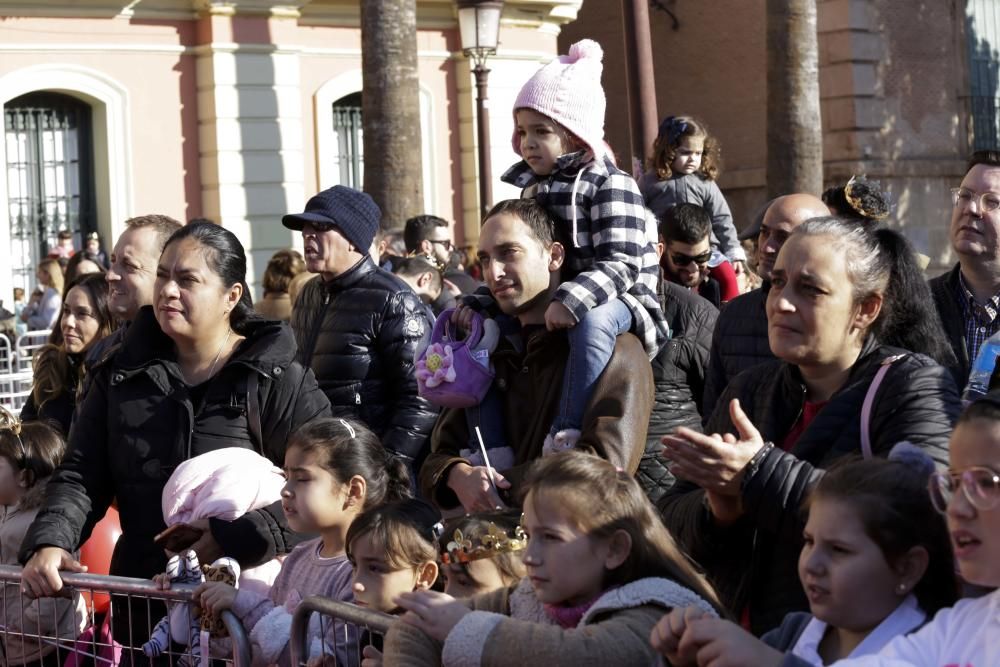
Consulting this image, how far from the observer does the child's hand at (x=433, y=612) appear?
377 cm

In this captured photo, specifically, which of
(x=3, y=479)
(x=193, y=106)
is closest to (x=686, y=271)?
(x=3, y=479)

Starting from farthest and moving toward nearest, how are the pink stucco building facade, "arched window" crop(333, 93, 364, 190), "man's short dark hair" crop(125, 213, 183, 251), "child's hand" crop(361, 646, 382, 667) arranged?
1. "arched window" crop(333, 93, 364, 190)
2. the pink stucco building facade
3. "man's short dark hair" crop(125, 213, 183, 251)
4. "child's hand" crop(361, 646, 382, 667)

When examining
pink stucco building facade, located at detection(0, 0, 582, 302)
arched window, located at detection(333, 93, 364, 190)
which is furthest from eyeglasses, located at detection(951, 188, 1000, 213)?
arched window, located at detection(333, 93, 364, 190)

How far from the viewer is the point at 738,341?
5727 mm

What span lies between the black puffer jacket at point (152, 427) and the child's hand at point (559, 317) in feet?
3.00

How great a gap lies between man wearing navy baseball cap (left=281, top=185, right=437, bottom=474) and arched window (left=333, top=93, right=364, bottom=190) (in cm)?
1592

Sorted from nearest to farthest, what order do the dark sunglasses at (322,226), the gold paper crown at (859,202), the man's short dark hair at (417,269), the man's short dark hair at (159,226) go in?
1. the gold paper crown at (859,202)
2. the man's short dark hair at (159,226)
3. the dark sunglasses at (322,226)
4. the man's short dark hair at (417,269)

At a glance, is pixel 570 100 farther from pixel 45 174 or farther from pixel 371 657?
pixel 45 174

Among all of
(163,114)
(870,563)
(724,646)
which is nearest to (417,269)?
(870,563)

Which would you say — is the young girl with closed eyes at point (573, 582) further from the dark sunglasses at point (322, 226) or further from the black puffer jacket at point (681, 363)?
the dark sunglasses at point (322, 226)

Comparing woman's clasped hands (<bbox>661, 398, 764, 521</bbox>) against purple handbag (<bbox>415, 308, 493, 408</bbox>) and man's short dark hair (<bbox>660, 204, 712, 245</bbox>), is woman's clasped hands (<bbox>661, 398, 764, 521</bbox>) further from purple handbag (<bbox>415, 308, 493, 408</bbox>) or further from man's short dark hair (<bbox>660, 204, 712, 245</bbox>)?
man's short dark hair (<bbox>660, 204, 712, 245</bbox>)

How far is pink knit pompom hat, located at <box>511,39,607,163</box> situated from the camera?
18.6ft

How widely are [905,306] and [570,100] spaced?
5.66 feet

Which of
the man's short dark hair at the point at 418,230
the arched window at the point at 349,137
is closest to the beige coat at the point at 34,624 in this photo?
the man's short dark hair at the point at 418,230
